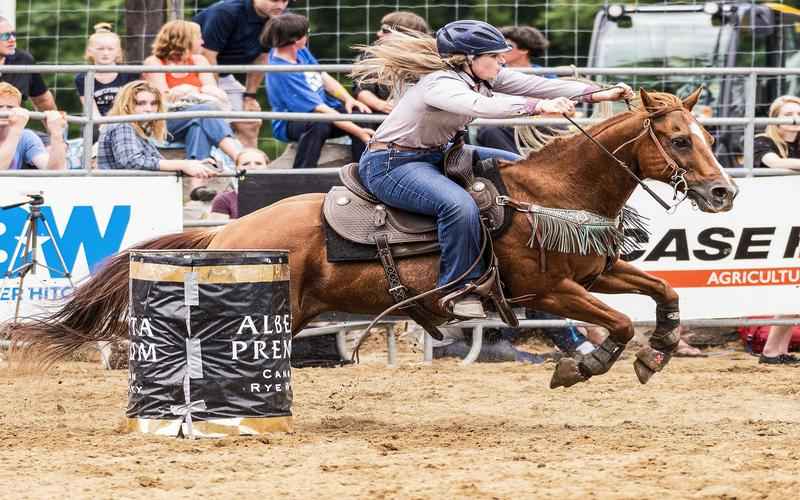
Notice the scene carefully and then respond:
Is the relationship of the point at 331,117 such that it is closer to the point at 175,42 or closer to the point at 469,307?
the point at 175,42

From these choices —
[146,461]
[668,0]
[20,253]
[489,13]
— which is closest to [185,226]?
[20,253]

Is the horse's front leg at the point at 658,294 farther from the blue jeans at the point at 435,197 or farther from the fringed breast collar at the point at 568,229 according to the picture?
the blue jeans at the point at 435,197

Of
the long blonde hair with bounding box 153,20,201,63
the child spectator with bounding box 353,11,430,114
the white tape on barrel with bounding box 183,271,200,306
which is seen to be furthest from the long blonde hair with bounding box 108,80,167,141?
the white tape on barrel with bounding box 183,271,200,306

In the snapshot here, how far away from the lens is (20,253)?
A: 10.1 meters

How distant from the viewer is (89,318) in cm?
827

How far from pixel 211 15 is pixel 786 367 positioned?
5.90 m

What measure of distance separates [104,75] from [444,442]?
19.2ft

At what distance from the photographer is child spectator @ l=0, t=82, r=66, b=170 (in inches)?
404

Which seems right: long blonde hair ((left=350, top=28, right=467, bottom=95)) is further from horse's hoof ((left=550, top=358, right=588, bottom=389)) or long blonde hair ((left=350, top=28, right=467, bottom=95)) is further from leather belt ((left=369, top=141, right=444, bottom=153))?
horse's hoof ((left=550, top=358, right=588, bottom=389))

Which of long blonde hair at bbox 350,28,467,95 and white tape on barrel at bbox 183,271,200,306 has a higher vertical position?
long blonde hair at bbox 350,28,467,95

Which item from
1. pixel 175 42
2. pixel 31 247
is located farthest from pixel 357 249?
pixel 175 42

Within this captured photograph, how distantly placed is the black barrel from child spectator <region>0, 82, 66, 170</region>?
132 inches

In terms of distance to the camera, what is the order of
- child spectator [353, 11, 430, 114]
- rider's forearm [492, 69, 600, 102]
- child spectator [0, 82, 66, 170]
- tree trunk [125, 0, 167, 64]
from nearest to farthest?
rider's forearm [492, 69, 600, 102], child spectator [0, 82, 66, 170], child spectator [353, 11, 430, 114], tree trunk [125, 0, 167, 64]

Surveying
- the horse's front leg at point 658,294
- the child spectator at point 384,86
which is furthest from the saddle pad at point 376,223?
the child spectator at point 384,86
